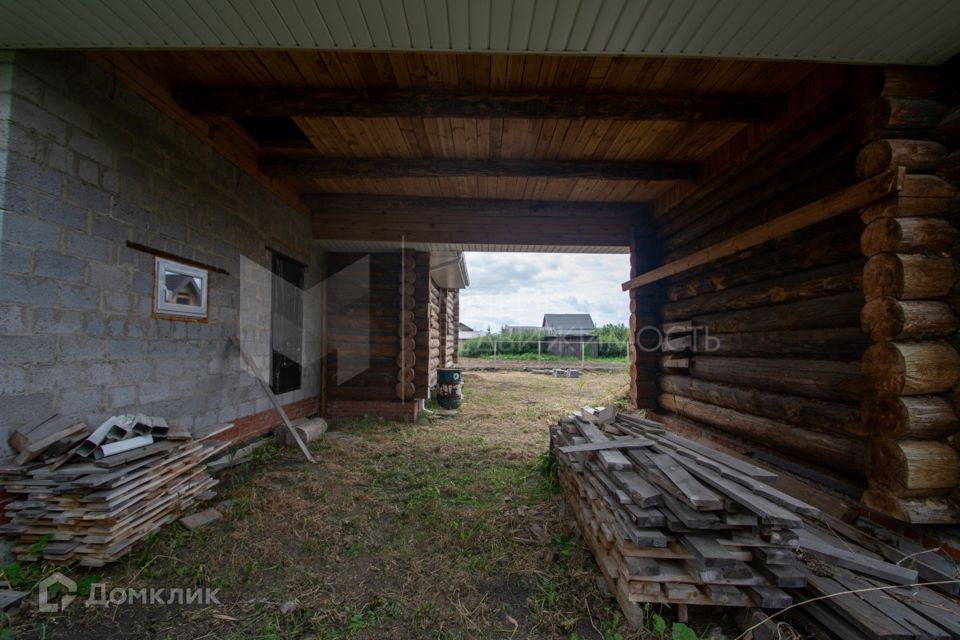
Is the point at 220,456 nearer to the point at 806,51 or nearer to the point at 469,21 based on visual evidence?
the point at 469,21

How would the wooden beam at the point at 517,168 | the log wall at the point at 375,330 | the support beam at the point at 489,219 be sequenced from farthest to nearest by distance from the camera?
the log wall at the point at 375,330 → the support beam at the point at 489,219 → the wooden beam at the point at 517,168

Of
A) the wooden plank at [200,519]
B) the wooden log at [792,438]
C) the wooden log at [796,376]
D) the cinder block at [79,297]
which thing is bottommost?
the wooden plank at [200,519]

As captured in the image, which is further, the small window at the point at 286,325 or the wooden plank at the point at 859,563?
the small window at the point at 286,325

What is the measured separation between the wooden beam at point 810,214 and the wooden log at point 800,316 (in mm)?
638

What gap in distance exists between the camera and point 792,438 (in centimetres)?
329

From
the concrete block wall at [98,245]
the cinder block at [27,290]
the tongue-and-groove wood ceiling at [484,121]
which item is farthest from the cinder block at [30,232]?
the tongue-and-groove wood ceiling at [484,121]

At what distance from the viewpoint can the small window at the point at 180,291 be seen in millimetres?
3461

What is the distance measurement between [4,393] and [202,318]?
172 centimetres

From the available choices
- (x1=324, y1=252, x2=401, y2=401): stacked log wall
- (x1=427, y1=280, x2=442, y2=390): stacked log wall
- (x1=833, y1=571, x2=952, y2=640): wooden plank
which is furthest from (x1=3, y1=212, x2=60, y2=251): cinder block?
(x1=427, y1=280, x2=442, y2=390): stacked log wall

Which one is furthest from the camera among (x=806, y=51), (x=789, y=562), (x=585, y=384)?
(x=585, y=384)

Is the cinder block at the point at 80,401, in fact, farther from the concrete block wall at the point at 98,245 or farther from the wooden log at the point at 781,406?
the wooden log at the point at 781,406

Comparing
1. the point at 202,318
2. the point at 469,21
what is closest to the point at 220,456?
the point at 202,318

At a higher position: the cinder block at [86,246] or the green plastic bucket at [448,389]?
the cinder block at [86,246]

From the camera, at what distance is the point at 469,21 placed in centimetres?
224
